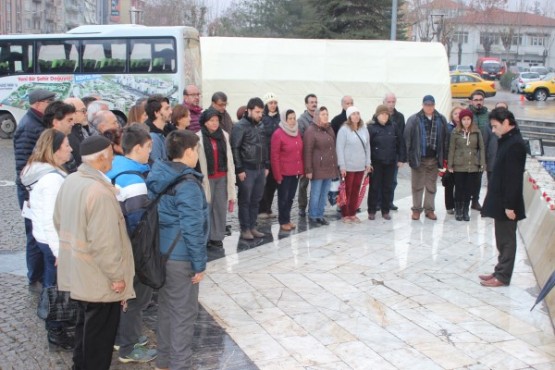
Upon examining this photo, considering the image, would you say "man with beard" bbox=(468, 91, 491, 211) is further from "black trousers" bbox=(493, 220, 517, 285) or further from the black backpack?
the black backpack

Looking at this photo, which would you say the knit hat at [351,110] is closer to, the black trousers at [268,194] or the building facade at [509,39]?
the black trousers at [268,194]

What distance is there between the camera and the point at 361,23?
Answer: 1187 inches

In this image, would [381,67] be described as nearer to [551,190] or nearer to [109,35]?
[109,35]

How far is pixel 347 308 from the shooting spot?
5.98m

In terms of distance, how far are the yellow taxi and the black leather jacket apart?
31701 mm

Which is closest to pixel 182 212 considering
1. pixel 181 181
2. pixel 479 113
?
pixel 181 181

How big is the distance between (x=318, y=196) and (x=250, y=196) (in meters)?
A: 1.34

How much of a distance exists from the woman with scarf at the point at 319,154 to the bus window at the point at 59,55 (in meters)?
12.9

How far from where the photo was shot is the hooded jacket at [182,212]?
14.1 feet

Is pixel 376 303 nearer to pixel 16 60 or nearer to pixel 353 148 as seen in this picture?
pixel 353 148

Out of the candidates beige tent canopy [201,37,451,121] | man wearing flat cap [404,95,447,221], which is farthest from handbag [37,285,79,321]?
beige tent canopy [201,37,451,121]

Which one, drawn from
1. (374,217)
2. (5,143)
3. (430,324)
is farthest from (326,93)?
(430,324)

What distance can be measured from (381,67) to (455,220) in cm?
1207

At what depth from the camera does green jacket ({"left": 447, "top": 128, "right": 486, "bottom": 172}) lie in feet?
30.4
